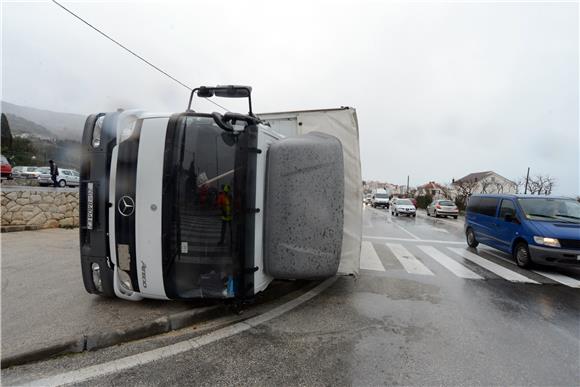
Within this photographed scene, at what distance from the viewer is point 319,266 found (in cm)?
351

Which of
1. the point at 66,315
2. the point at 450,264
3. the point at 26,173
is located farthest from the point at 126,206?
the point at 26,173

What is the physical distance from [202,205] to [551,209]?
27.5ft

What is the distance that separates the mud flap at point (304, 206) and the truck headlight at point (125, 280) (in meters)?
1.66

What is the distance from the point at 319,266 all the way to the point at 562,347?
2846 millimetres

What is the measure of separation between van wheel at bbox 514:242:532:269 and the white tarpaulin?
→ 483 centimetres

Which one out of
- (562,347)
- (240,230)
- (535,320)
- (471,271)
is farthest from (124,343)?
(471,271)

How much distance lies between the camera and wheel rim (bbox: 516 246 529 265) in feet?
22.2

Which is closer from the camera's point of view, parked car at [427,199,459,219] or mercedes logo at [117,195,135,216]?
mercedes logo at [117,195,135,216]

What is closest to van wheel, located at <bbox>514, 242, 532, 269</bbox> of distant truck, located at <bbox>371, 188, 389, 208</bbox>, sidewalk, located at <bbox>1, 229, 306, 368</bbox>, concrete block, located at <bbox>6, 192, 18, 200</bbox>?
sidewalk, located at <bbox>1, 229, 306, 368</bbox>

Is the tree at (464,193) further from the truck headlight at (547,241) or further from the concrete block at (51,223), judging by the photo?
the concrete block at (51,223)

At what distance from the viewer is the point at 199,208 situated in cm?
314

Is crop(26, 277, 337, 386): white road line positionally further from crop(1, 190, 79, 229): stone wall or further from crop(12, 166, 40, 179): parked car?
crop(12, 166, 40, 179): parked car

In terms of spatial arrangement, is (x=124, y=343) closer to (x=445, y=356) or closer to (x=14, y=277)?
(x=14, y=277)

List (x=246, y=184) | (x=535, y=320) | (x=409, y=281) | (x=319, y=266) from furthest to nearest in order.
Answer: (x=409, y=281) < (x=535, y=320) < (x=319, y=266) < (x=246, y=184)
